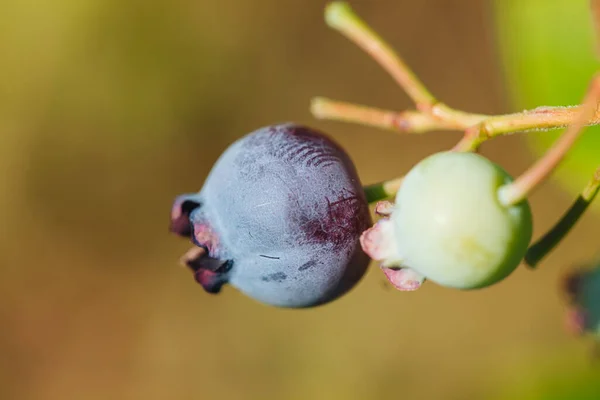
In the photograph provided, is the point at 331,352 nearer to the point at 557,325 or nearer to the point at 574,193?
the point at 557,325

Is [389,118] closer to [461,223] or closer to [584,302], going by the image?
[461,223]

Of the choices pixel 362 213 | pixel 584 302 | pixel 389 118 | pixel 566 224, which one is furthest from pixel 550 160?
pixel 584 302

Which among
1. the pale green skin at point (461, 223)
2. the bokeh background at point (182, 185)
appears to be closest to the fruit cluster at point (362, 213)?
the pale green skin at point (461, 223)

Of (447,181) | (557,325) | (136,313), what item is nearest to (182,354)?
(136,313)

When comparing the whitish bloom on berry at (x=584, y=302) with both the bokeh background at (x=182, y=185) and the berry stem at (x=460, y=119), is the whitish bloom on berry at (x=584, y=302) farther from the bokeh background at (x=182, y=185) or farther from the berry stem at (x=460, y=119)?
the bokeh background at (x=182, y=185)

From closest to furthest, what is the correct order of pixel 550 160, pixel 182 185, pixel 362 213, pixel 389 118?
pixel 550 160 → pixel 362 213 → pixel 389 118 → pixel 182 185
